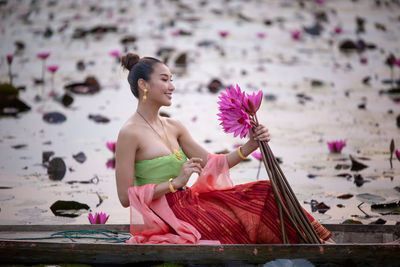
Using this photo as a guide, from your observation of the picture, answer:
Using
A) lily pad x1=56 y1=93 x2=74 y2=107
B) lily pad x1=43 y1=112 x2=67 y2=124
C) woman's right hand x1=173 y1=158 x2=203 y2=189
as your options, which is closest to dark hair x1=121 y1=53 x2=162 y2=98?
woman's right hand x1=173 y1=158 x2=203 y2=189

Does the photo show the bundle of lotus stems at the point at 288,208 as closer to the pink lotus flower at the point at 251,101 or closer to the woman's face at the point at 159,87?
the pink lotus flower at the point at 251,101

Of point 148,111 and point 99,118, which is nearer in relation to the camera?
point 148,111

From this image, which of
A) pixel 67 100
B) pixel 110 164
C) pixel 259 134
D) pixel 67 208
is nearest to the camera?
pixel 259 134

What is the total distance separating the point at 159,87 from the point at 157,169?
15.1 inches

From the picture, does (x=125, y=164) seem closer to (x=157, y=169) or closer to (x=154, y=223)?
(x=157, y=169)

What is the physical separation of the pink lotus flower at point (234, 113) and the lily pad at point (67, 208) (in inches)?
53.0

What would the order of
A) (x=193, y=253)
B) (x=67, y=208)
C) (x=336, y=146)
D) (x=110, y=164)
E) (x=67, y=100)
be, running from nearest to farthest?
(x=193, y=253)
(x=67, y=208)
(x=110, y=164)
(x=336, y=146)
(x=67, y=100)

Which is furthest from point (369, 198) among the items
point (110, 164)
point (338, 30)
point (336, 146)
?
point (338, 30)

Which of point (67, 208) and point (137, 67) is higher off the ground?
point (137, 67)

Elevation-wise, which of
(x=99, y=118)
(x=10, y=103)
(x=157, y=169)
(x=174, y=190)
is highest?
(x=10, y=103)

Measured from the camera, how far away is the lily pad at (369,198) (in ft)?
12.5

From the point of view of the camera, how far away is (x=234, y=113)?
2.62 m

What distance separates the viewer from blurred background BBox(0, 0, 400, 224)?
4.11 m

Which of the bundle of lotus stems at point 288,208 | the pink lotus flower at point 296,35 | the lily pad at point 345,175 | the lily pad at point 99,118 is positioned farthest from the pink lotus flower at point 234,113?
the pink lotus flower at point 296,35
